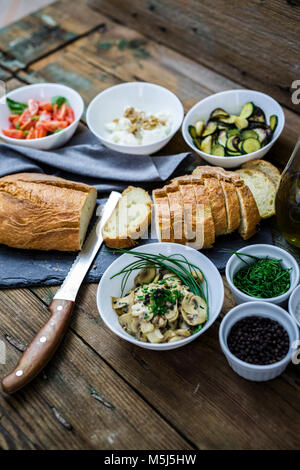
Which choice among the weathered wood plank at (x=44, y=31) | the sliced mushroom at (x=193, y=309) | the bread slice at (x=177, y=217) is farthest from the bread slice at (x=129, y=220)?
the weathered wood plank at (x=44, y=31)

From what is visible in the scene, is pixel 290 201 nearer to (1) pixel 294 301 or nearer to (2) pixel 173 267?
(1) pixel 294 301

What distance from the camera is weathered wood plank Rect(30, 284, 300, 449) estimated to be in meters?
1.49

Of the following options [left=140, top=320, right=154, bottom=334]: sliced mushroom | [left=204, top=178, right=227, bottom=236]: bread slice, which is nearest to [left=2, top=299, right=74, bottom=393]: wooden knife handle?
[left=140, top=320, right=154, bottom=334]: sliced mushroom

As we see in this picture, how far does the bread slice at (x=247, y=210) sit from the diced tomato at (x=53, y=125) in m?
1.04

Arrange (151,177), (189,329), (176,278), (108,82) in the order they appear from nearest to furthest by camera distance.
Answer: (189,329) < (176,278) < (151,177) < (108,82)

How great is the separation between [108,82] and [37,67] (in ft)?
1.67

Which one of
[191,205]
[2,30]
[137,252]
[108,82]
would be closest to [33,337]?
[137,252]

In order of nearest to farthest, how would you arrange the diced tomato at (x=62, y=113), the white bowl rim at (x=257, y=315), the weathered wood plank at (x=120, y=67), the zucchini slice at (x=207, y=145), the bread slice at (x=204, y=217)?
the white bowl rim at (x=257, y=315) → the bread slice at (x=204, y=217) → the zucchini slice at (x=207, y=145) → the diced tomato at (x=62, y=113) → the weathered wood plank at (x=120, y=67)

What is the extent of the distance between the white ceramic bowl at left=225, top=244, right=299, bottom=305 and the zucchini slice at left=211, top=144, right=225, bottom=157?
1.98ft

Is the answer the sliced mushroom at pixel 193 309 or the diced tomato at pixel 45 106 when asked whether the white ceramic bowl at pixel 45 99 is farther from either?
the sliced mushroom at pixel 193 309

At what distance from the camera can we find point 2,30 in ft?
10.4

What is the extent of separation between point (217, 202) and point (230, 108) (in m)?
0.72

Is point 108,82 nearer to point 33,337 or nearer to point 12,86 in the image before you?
point 12,86

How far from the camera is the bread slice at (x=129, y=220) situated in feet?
6.57
